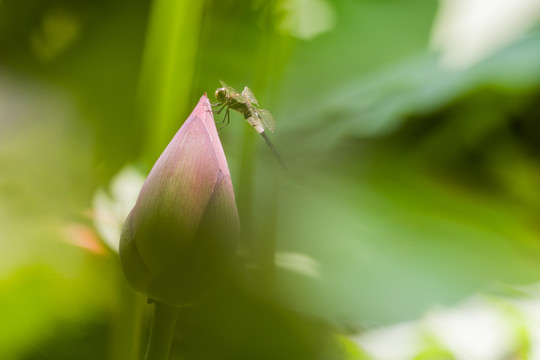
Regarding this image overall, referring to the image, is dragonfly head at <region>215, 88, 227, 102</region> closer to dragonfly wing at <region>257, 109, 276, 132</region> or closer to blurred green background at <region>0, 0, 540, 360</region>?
dragonfly wing at <region>257, 109, 276, 132</region>

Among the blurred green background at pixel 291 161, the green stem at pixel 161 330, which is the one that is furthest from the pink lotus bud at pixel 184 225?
the blurred green background at pixel 291 161

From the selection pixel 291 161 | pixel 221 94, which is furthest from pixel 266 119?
pixel 291 161

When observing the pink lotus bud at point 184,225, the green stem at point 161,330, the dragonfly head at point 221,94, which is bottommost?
the green stem at point 161,330

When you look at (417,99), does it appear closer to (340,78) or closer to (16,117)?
(340,78)

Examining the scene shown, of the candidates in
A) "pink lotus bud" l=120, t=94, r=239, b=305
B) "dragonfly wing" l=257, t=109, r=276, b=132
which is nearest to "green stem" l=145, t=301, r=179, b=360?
"pink lotus bud" l=120, t=94, r=239, b=305

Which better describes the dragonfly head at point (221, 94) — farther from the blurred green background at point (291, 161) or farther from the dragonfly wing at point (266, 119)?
the blurred green background at point (291, 161)

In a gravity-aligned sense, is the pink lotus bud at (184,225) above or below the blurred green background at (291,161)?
below

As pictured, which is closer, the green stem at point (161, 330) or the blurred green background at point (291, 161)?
the green stem at point (161, 330)

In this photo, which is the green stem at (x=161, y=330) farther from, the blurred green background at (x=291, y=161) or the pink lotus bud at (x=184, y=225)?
the blurred green background at (x=291, y=161)
